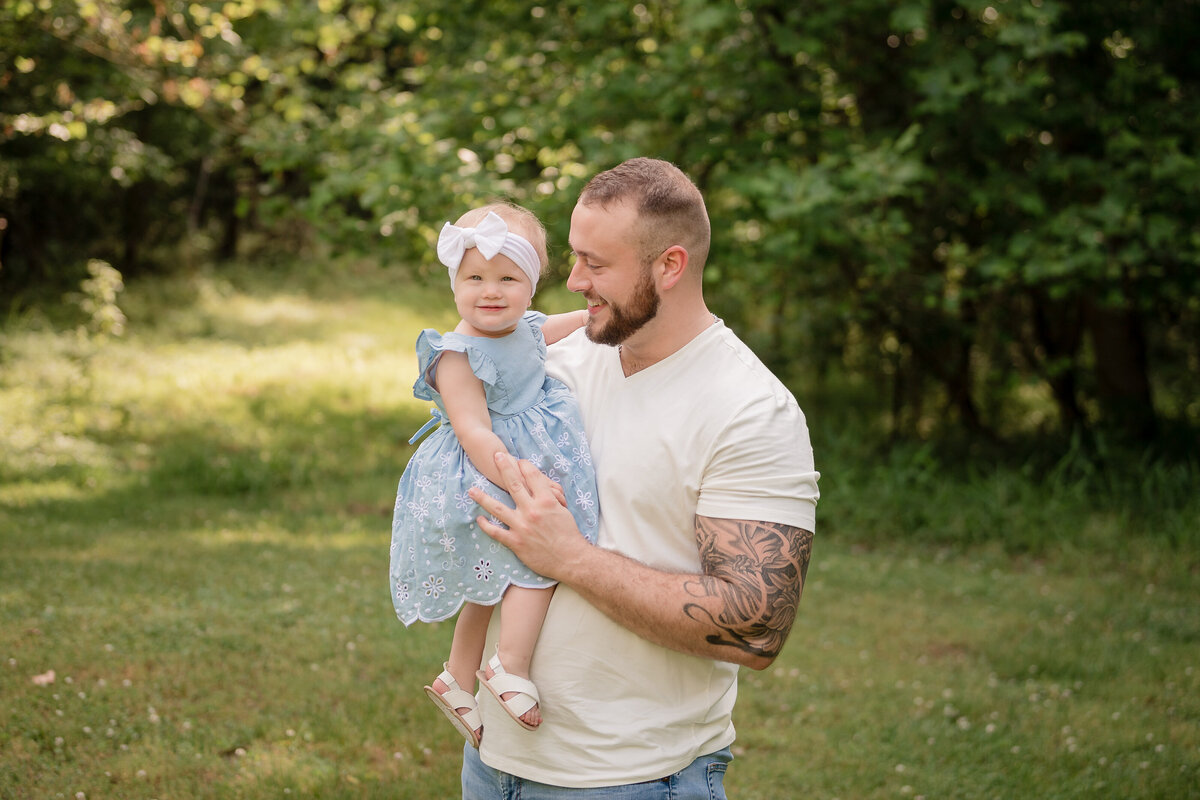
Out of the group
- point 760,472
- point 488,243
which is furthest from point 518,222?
point 760,472

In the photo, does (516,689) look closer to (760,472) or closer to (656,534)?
(656,534)

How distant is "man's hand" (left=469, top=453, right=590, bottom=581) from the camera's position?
2.06 meters

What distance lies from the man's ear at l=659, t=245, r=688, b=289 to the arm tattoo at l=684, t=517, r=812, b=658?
501mm

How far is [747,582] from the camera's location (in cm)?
196

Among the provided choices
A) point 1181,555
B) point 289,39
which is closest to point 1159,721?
point 1181,555

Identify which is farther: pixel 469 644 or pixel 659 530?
pixel 469 644

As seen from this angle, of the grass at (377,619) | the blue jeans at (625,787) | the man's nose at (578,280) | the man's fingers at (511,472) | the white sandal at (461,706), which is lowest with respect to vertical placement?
the grass at (377,619)

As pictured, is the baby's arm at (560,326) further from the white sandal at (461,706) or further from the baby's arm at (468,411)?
the white sandal at (461,706)

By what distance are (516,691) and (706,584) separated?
45cm

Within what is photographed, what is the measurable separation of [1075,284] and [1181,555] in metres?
1.94

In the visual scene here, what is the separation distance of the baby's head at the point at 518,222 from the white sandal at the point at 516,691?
3.13ft

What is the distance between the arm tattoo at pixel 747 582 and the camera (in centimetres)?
195

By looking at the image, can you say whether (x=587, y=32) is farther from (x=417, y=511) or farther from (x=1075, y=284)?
(x=417, y=511)

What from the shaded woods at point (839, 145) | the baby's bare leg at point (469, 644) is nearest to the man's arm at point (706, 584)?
the baby's bare leg at point (469, 644)
